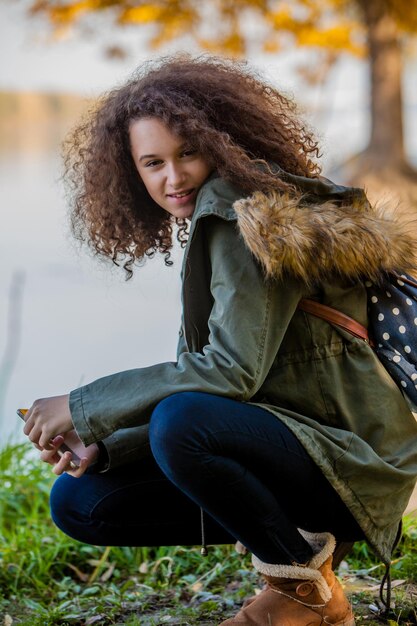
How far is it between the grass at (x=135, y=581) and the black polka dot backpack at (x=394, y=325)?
0.63 metres

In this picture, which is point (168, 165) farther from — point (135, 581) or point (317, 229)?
point (135, 581)

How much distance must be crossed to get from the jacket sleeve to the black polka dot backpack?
0.45 feet

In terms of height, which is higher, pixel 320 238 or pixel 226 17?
pixel 226 17

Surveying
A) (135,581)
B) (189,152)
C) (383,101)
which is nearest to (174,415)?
(189,152)

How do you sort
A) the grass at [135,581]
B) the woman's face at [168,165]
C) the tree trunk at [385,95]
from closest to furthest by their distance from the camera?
the woman's face at [168,165] < the grass at [135,581] < the tree trunk at [385,95]

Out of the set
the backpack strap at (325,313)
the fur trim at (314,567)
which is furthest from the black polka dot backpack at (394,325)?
the fur trim at (314,567)

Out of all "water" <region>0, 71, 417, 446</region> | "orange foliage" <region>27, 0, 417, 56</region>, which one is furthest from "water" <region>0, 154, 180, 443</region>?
"orange foliage" <region>27, 0, 417, 56</region>

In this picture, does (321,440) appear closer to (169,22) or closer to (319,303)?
(319,303)

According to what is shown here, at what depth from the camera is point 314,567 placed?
2184mm

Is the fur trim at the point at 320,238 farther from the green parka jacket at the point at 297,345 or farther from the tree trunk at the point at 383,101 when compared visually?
the tree trunk at the point at 383,101

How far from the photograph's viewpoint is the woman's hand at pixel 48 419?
6.79 feet

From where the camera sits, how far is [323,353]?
214cm

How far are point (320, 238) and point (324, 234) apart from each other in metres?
0.01

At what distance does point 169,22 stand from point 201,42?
50 cm
